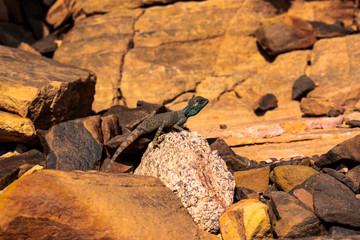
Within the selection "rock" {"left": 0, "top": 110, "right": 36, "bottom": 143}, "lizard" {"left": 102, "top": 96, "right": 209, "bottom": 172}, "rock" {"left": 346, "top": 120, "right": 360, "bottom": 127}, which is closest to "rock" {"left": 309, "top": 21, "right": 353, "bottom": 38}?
"rock" {"left": 346, "top": 120, "right": 360, "bottom": 127}

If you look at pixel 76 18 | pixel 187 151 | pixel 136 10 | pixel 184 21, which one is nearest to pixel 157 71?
pixel 184 21

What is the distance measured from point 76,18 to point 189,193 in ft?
35.3

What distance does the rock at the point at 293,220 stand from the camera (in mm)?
3678

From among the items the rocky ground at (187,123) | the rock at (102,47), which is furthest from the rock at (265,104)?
the rock at (102,47)

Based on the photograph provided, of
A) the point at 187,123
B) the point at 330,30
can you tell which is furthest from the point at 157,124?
the point at 330,30

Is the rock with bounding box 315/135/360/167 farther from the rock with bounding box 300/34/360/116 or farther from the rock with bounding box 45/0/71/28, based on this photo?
the rock with bounding box 45/0/71/28

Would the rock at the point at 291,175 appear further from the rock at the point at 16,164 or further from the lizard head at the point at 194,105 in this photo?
the rock at the point at 16,164

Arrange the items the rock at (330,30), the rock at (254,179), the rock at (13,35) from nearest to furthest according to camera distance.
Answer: the rock at (254,179) → the rock at (330,30) → the rock at (13,35)

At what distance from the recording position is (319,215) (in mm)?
3812

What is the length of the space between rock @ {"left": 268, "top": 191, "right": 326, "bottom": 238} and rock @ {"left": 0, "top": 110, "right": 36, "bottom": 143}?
4.42 metres

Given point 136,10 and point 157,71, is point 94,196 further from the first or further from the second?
point 136,10

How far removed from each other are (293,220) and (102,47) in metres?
9.34

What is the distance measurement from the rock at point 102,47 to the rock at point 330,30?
612 centimetres

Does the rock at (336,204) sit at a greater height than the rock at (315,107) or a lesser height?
greater
